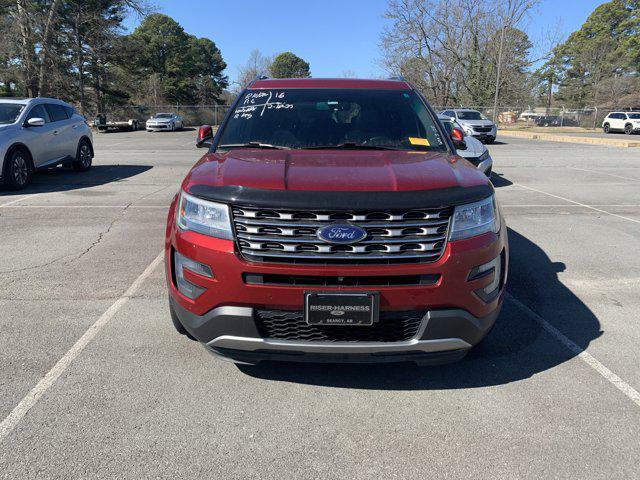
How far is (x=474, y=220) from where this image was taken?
287 cm

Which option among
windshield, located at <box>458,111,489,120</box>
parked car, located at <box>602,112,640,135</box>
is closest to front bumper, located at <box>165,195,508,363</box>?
windshield, located at <box>458,111,489,120</box>

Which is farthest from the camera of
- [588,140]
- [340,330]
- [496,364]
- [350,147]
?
[588,140]

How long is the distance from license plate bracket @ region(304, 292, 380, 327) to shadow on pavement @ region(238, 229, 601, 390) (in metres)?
0.65

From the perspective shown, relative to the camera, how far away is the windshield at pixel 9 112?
9.94 meters

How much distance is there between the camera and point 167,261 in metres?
3.06

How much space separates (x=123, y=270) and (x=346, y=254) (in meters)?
3.36

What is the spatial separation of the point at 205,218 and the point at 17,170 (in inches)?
343

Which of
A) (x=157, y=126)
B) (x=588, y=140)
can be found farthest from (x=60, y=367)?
(x=157, y=126)

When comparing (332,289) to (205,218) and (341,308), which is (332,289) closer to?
(341,308)

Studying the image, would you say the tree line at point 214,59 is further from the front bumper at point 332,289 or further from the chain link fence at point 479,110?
the front bumper at point 332,289

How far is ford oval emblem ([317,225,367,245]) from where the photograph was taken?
2.62m

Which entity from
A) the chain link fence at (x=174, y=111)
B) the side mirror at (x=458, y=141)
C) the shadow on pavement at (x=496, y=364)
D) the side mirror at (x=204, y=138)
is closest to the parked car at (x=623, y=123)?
the chain link fence at (x=174, y=111)

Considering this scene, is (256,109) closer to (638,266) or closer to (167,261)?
(167,261)

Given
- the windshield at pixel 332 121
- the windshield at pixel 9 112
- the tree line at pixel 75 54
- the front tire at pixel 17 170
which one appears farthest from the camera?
the tree line at pixel 75 54
